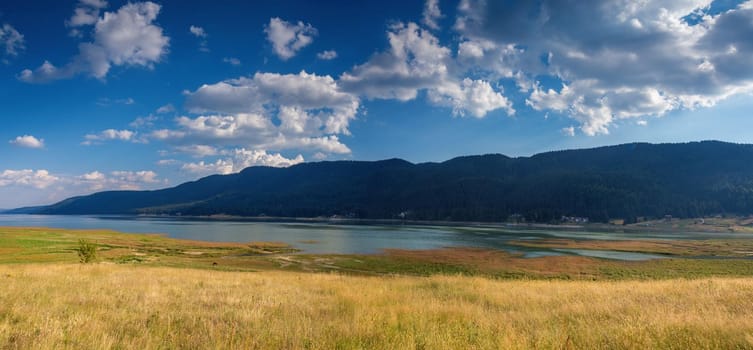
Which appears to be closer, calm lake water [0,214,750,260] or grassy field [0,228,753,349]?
grassy field [0,228,753,349]

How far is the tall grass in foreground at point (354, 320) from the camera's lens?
23.4 feet

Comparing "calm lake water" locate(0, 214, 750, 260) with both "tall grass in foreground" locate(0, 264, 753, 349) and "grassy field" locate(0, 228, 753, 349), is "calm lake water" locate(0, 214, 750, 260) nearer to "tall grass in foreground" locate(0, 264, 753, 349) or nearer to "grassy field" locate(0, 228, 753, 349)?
"grassy field" locate(0, 228, 753, 349)

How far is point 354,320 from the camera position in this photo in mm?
9211

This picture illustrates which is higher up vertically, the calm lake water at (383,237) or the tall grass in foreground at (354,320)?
the tall grass in foreground at (354,320)

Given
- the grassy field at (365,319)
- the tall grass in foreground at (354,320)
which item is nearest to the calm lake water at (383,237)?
the grassy field at (365,319)

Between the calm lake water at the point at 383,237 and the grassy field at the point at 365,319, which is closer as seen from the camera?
the grassy field at the point at 365,319

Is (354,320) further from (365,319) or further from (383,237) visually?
(383,237)

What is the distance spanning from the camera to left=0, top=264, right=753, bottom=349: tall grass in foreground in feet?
23.4

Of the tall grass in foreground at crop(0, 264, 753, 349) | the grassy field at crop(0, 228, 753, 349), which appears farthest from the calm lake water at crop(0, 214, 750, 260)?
the tall grass in foreground at crop(0, 264, 753, 349)

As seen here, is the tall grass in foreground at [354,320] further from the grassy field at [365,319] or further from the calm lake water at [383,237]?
the calm lake water at [383,237]

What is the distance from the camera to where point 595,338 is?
773cm

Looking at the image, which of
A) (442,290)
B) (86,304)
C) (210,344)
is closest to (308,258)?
(442,290)

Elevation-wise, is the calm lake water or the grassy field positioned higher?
the grassy field

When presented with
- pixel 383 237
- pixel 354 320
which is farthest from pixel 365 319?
pixel 383 237
